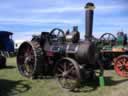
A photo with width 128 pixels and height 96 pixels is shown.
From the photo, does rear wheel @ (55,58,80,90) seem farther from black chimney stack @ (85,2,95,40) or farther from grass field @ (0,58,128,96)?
black chimney stack @ (85,2,95,40)

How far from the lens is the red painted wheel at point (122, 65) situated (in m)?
13.7

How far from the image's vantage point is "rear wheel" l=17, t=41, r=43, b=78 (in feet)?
40.7

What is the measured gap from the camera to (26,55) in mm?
13188

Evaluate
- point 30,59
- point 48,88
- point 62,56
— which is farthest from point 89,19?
point 48,88

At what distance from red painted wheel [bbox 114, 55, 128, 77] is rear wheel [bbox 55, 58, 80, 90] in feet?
11.3

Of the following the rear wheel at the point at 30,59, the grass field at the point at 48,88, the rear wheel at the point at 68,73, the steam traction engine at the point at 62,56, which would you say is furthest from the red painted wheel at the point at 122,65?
the rear wheel at the point at 30,59

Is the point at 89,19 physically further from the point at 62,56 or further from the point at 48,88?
the point at 48,88

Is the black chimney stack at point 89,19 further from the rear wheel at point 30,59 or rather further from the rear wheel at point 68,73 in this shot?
the rear wheel at point 30,59

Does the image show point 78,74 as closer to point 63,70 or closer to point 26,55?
point 63,70

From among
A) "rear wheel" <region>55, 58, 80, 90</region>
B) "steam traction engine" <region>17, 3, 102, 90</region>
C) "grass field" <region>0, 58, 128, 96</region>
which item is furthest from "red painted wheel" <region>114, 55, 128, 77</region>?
"rear wheel" <region>55, 58, 80, 90</region>

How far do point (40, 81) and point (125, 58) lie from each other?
4.02m

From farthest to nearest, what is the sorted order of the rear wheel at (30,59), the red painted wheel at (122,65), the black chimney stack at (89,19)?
the red painted wheel at (122,65) → the rear wheel at (30,59) → the black chimney stack at (89,19)

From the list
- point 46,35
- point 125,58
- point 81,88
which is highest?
point 46,35

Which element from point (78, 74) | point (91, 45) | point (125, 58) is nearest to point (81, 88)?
Result: point (78, 74)
